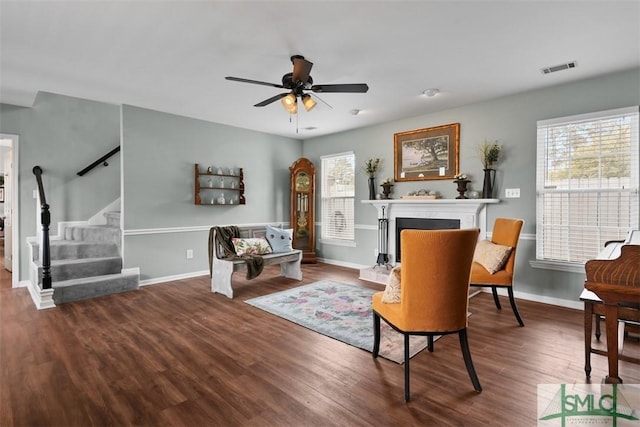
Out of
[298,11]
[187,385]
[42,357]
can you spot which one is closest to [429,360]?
[187,385]

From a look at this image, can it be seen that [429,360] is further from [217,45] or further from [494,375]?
[217,45]

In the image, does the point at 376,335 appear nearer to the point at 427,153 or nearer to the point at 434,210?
the point at 434,210

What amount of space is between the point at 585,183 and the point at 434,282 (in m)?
2.92

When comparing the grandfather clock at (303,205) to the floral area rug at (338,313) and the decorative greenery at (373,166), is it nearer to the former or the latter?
the decorative greenery at (373,166)

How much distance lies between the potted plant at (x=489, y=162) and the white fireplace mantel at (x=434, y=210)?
0.16 meters

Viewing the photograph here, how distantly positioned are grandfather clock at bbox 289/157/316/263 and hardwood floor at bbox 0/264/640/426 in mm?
2914

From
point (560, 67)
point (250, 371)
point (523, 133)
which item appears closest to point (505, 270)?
point (523, 133)

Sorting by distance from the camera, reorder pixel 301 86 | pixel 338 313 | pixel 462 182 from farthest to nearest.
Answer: pixel 462 182, pixel 338 313, pixel 301 86

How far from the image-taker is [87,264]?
426 cm

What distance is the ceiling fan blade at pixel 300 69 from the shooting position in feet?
9.21

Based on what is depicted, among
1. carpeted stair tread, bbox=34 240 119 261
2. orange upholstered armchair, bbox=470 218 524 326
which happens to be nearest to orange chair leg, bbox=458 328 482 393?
orange upholstered armchair, bbox=470 218 524 326

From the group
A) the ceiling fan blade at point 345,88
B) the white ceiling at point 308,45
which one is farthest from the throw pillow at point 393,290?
the white ceiling at point 308,45

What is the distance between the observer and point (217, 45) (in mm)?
2814

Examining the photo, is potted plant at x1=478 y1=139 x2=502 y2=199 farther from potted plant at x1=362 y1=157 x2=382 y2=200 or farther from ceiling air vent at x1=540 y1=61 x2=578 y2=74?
potted plant at x1=362 y1=157 x2=382 y2=200
